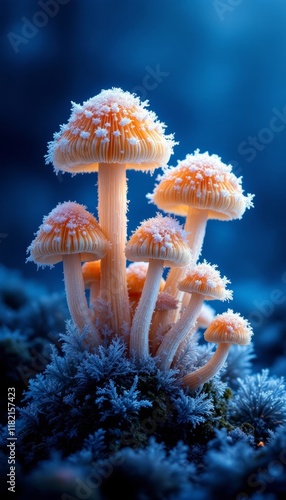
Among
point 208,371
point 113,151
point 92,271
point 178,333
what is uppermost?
point 113,151

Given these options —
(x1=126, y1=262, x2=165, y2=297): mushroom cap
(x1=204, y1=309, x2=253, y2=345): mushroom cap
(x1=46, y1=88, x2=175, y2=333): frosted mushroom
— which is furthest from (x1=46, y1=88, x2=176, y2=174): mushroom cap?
(x1=204, y1=309, x2=253, y2=345): mushroom cap

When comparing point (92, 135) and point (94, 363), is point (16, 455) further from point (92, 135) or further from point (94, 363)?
point (92, 135)

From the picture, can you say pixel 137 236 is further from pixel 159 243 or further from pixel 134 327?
pixel 134 327

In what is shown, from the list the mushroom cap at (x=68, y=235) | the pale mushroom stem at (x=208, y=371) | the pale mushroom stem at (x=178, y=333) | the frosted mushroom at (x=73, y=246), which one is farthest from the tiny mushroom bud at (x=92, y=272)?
the pale mushroom stem at (x=208, y=371)

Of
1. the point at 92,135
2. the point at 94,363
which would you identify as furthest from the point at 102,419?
the point at 92,135

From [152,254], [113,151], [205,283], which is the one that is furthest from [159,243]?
[113,151]

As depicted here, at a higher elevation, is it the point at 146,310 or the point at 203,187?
the point at 203,187
